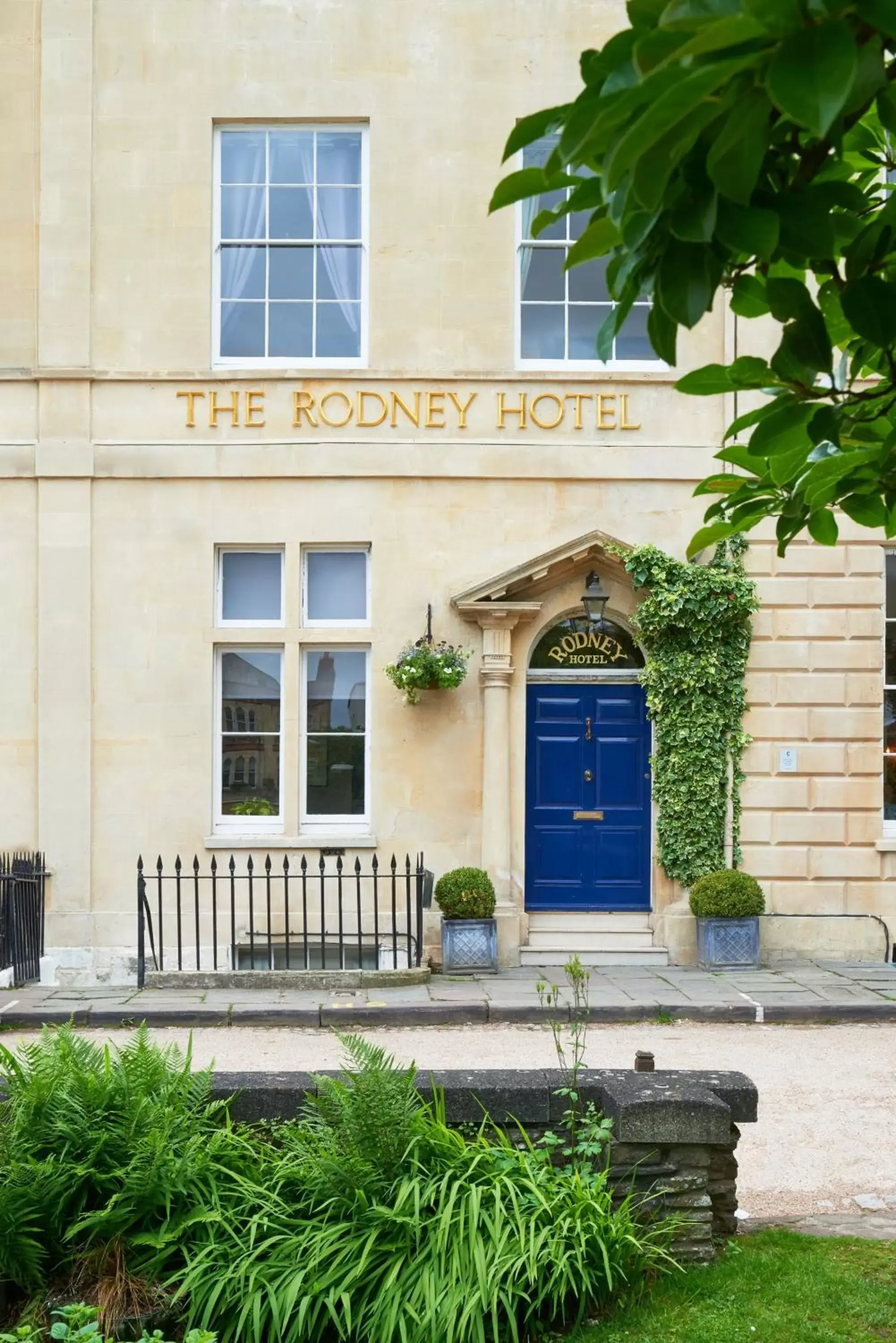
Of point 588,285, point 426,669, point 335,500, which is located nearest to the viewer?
point 426,669

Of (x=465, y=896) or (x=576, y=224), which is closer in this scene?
(x=465, y=896)

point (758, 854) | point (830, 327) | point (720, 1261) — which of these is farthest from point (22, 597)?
point (830, 327)

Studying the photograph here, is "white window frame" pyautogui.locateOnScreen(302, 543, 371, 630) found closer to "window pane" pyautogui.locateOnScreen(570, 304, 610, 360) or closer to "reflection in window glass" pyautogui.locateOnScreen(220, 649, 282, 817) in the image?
"reflection in window glass" pyautogui.locateOnScreen(220, 649, 282, 817)

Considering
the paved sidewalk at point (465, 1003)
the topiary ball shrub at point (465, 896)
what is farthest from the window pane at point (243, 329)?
the paved sidewalk at point (465, 1003)

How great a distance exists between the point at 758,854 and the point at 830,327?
36.5 ft

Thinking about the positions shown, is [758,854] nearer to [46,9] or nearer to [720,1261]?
[720,1261]

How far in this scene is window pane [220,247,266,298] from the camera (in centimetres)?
1377

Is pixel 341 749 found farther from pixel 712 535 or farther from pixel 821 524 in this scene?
pixel 821 524

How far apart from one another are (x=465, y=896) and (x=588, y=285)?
6.34 metres

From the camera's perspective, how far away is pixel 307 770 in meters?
13.6

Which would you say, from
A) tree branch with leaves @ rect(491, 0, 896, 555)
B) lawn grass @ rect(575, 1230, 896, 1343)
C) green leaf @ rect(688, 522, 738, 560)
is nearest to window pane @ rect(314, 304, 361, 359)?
lawn grass @ rect(575, 1230, 896, 1343)

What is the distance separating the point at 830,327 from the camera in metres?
2.72

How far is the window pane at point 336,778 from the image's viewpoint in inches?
536

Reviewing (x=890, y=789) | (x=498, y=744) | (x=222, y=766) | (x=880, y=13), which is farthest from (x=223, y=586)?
(x=880, y=13)
